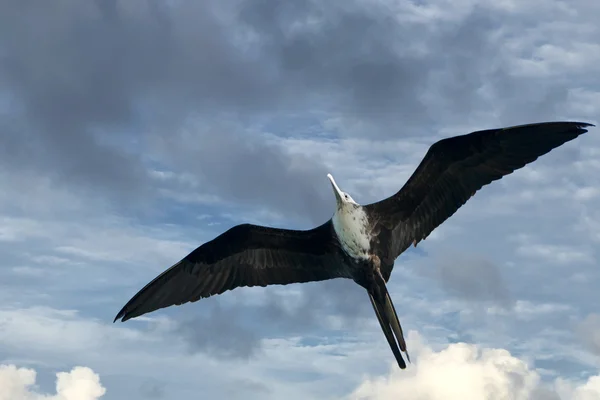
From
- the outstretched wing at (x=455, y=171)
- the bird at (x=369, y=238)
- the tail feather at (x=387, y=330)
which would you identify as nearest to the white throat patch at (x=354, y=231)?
the bird at (x=369, y=238)

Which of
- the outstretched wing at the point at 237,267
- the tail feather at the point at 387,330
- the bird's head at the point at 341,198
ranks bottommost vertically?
the tail feather at the point at 387,330

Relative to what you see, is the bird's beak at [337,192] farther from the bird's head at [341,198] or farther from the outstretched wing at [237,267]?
the outstretched wing at [237,267]

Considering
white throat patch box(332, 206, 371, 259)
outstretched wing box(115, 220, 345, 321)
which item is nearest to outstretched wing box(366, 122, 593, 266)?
white throat patch box(332, 206, 371, 259)

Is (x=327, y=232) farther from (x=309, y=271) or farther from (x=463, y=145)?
(x=463, y=145)

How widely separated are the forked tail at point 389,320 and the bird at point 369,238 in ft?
0.05

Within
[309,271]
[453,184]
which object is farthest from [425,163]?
[309,271]

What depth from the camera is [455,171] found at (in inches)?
557

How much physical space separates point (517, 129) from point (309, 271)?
4407mm

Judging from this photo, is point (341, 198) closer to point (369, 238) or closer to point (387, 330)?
point (369, 238)

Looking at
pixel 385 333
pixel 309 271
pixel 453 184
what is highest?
pixel 453 184

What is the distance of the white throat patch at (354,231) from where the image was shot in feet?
44.6

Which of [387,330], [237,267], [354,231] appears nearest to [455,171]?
[354,231]

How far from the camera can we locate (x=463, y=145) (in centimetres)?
1399

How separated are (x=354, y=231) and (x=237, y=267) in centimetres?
261
